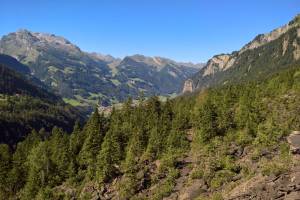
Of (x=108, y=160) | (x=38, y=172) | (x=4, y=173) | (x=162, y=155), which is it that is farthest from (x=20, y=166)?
(x=162, y=155)

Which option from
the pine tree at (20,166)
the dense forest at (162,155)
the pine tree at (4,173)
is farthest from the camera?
the pine tree at (4,173)

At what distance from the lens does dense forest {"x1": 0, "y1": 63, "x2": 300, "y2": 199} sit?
56031 mm

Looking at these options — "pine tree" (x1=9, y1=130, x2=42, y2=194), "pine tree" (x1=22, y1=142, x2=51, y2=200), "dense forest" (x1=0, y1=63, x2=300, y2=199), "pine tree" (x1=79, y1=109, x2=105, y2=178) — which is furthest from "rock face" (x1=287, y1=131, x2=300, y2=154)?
"pine tree" (x1=9, y1=130, x2=42, y2=194)

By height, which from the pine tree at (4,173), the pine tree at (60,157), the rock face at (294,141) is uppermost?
the rock face at (294,141)

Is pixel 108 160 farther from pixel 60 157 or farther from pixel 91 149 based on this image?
pixel 60 157

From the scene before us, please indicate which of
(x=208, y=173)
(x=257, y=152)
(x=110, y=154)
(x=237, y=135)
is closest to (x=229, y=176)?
(x=208, y=173)

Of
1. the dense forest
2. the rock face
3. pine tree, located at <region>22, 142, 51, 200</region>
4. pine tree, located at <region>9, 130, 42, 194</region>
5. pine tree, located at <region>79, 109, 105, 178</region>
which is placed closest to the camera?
the rock face

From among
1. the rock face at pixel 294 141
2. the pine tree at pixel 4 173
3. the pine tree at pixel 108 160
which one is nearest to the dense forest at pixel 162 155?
the pine tree at pixel 4 173

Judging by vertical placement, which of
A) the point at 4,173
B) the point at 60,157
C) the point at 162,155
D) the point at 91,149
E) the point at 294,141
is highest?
the point at 294,141

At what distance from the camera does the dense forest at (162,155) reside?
56.0m

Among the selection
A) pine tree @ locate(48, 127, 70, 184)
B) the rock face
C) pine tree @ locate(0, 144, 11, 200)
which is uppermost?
the rock face

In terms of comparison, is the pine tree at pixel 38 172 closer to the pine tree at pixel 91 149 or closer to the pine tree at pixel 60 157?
the pine tree at pixel 60 157

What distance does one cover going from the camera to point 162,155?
73.5 metres

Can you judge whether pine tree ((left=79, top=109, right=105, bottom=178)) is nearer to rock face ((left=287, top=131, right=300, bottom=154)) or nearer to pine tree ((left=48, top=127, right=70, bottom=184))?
pine tree ((left=48, top=127, right=70, bottom=184))
